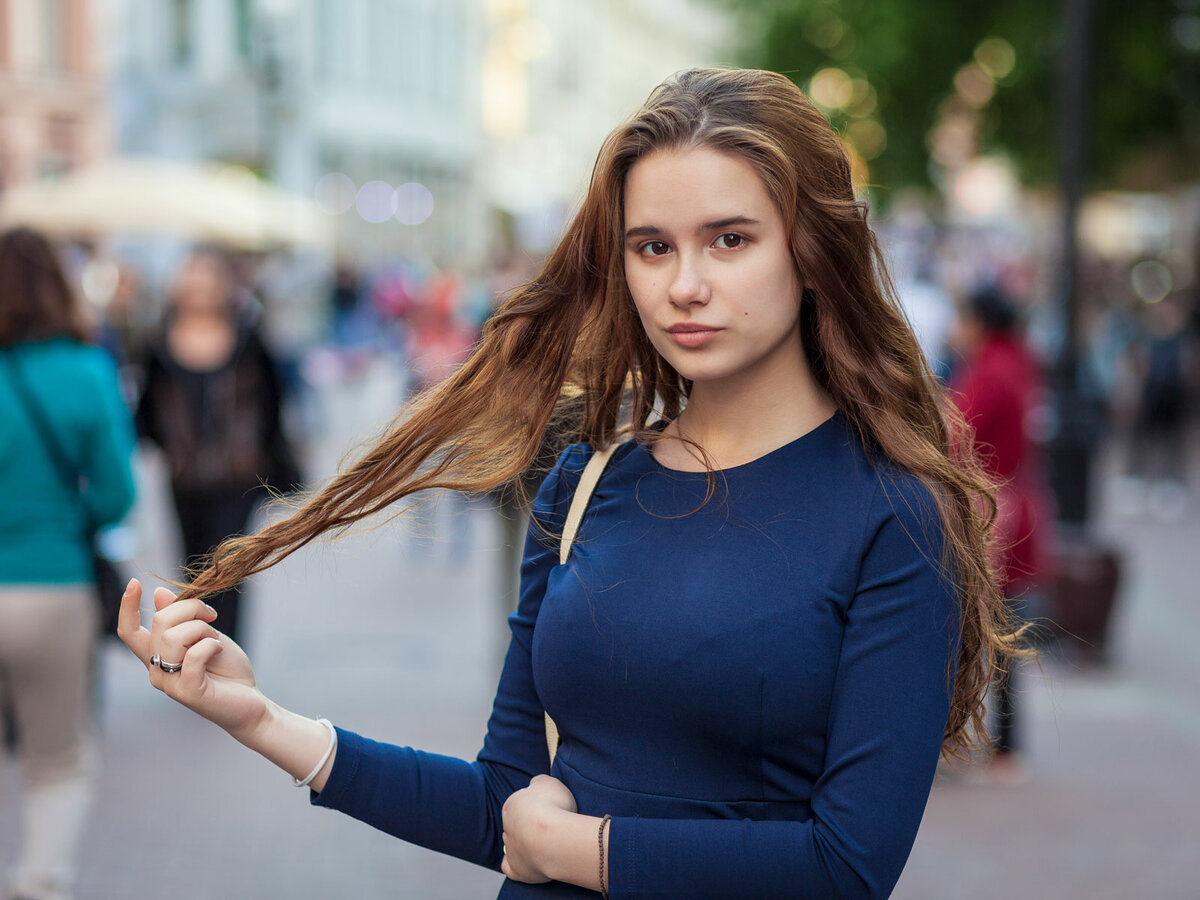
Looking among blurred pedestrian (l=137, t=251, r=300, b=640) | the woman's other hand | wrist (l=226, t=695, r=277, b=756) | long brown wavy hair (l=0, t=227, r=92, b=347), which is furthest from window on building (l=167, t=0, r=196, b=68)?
the woman's other hand

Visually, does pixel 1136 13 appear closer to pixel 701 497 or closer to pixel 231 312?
pixel 231 312

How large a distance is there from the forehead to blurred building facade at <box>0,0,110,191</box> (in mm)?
30282

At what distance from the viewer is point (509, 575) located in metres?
7.67

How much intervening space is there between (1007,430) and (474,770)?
13.9ft

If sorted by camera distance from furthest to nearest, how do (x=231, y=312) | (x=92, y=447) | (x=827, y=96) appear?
1. (x=827, y=96)
2. (x=231, y=312)
3. (x=92, y=447)

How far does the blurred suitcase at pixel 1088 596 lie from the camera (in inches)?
305

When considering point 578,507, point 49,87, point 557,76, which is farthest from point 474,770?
point 557,76

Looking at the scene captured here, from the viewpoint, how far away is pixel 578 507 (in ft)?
6.38

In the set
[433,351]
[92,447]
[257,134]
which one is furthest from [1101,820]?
[257,134]

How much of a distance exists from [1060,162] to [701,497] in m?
8.35

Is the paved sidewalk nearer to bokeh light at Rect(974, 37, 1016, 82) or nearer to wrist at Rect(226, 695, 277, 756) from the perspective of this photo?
wrist at Rect(226, 695, 277, 756)

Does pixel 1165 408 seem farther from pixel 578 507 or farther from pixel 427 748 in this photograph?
pixel 578 507

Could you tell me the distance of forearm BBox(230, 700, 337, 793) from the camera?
1.83 metres

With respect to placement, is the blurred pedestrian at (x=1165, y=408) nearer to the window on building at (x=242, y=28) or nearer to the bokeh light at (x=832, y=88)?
the bokeh light at (x=832, y=88)
